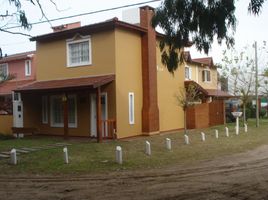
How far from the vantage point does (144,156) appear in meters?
17.2

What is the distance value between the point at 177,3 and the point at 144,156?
31.3 ft

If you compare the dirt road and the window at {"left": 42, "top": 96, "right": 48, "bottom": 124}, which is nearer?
the dirt road

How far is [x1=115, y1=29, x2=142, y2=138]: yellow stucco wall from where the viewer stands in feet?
77.4

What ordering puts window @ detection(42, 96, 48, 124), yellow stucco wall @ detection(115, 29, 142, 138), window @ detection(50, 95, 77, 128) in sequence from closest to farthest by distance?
yellow stucco wall @ detection(115, 29, 142, 138)
window @ detection(50, 95, 77, 128)
window @ detection(42, 96, 48, 124)

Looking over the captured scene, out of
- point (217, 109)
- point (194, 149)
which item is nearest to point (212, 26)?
point (194, 149)

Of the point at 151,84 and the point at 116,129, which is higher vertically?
the point at 151,84

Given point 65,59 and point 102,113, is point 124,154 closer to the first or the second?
point 102,113

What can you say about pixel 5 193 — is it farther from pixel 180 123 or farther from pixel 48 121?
pixel 180 123

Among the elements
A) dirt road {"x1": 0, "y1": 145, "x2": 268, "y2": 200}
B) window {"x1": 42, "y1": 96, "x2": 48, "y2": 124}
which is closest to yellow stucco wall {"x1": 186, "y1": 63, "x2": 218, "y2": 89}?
window {"x1": 42, "y1": 96, "x2": 48, "y2": 124}

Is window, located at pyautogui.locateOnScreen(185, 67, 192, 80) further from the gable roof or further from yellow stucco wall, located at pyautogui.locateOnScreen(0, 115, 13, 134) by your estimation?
yellow stucco wall, located at pyautogui.locateOnScreen(0, 115, 13, 134)

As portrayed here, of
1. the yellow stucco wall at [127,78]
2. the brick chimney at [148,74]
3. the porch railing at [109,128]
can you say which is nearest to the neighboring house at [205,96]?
the brick chimney at [148,74]

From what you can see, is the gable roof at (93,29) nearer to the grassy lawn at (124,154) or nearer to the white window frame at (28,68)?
the grassy lawn at (124,154)

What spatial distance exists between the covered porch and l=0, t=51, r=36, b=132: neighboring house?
2142 mm

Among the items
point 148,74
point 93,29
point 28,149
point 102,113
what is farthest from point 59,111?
point 28,149
